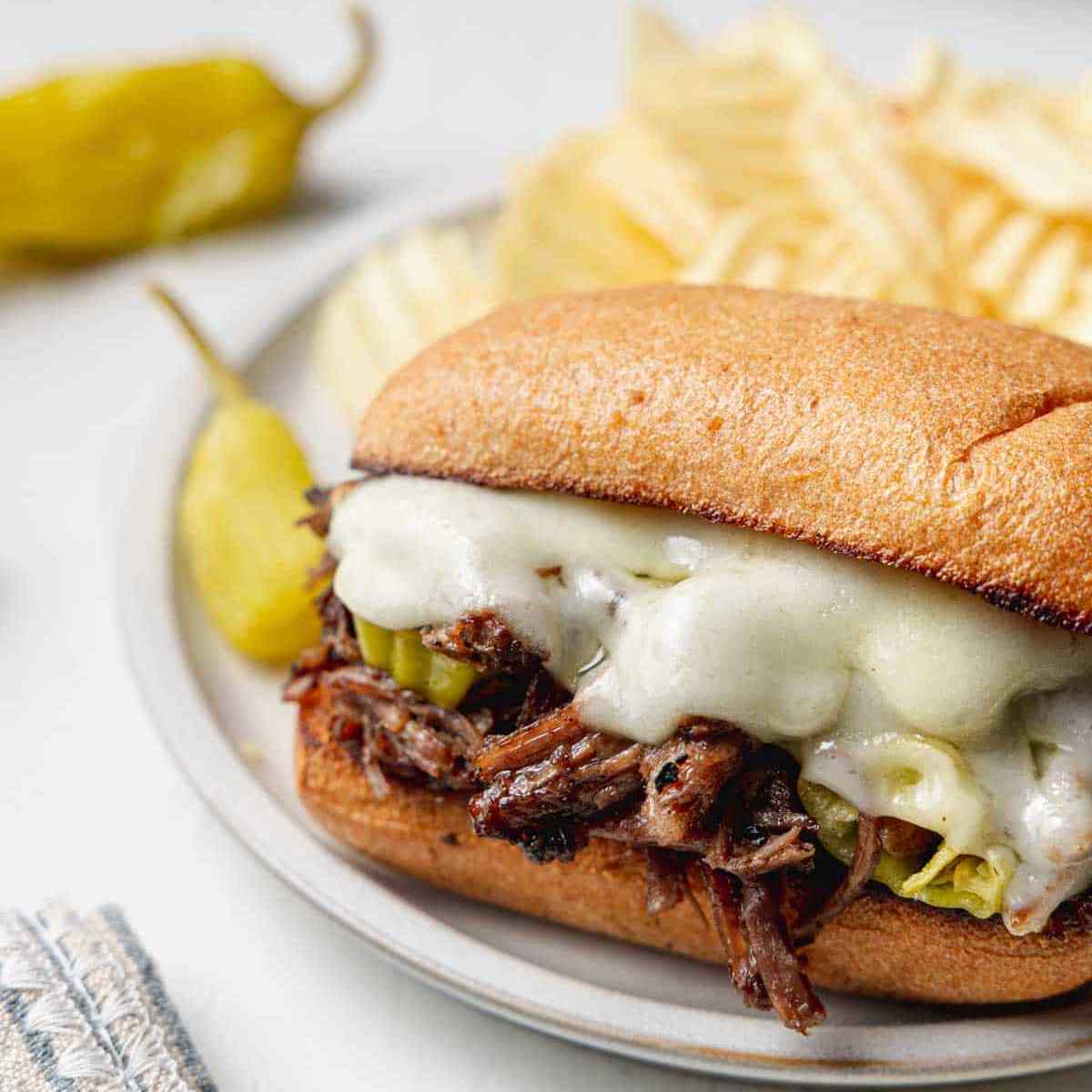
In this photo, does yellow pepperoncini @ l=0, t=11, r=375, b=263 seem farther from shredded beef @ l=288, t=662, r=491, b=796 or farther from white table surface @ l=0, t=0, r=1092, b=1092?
shredded beef @ l=288, t=662, r=491, b=796

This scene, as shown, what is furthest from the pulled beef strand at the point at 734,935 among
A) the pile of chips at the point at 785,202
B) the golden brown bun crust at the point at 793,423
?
the pile of chips at the point at 785,202

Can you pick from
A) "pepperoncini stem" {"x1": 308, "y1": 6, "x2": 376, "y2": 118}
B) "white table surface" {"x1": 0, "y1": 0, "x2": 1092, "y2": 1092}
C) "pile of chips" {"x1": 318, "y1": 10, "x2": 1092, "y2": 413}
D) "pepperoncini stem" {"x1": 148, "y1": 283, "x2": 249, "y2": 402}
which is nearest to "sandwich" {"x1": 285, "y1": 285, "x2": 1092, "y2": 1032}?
"white table surface" {"x1": 0, "y1": 0, "x2": 1092, "y2": 1092}

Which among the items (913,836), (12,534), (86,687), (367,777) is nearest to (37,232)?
(12,534)

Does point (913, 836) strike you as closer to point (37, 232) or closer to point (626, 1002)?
point (626, 1002)

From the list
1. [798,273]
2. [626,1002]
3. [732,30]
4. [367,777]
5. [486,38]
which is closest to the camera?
[626,1002]

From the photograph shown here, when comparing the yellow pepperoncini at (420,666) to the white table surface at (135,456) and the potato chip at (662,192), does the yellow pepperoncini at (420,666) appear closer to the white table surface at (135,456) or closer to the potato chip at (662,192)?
the white table surface at (135,456)

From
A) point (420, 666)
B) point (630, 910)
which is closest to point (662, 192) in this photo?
point (420, 666)
